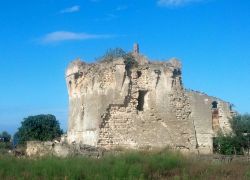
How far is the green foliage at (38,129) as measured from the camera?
35.8 m

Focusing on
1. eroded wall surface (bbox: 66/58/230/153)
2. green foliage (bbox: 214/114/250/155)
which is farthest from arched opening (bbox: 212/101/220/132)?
eroded wall surface (bbox: 66/58/230/153)

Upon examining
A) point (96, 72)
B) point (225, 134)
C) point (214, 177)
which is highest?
point (96, 72)

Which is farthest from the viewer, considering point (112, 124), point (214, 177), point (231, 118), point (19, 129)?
point (19, 129)

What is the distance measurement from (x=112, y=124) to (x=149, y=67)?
11.4ft

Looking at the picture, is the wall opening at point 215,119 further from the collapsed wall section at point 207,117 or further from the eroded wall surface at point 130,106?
the eroded wall surface at point 130,106

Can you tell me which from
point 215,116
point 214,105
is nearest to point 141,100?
point 214,105

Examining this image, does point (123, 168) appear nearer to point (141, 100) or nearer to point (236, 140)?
point (141, 100)

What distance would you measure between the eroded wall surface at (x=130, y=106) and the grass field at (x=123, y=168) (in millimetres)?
6008

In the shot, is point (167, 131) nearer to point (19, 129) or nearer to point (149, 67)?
point (149, 67)

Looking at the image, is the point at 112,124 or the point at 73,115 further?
the point at 73,115

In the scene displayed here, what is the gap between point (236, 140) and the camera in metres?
26.1

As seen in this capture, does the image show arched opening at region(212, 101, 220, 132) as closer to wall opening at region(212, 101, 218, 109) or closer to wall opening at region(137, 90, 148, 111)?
wall opening at region(212, 101, 218, 109)

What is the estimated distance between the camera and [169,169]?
49.2 ft

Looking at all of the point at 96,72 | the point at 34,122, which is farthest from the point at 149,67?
the point at 34,122
